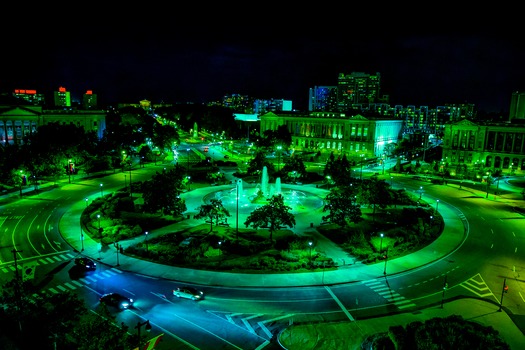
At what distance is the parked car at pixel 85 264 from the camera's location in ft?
134

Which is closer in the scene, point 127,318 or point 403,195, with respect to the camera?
point 127,318

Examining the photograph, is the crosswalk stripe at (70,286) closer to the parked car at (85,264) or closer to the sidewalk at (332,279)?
the parked car at (85,264)

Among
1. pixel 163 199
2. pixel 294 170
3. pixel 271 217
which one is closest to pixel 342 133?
pixel 294 170

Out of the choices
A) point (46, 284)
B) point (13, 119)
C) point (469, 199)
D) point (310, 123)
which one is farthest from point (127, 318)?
point (310, 123)

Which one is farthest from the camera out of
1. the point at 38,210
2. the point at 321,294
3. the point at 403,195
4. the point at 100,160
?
the point at 100,160

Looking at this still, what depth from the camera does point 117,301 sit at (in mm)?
33688

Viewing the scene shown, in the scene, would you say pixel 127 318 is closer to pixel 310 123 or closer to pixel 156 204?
pixel 156 204

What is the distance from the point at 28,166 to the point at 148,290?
2351 inches

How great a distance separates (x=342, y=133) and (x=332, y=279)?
388 ft

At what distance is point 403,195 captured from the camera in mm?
75938

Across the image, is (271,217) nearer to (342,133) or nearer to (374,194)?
(374,194)

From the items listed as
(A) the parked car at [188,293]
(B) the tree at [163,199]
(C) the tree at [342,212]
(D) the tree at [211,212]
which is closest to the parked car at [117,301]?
(A) the parked car at [188,293]

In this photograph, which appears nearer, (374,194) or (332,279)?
(332,279)

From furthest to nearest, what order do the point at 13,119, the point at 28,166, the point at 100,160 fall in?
the point at 13,119, the point at 100,160, the point at 28,166
